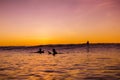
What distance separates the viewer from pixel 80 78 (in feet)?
85.9

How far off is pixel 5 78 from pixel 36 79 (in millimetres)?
3245

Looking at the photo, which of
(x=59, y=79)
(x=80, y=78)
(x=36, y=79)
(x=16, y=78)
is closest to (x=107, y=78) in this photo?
(x=80, y=78)

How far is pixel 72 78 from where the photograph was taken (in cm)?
2619

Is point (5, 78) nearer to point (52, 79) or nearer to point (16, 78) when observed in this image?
point (16, 78)

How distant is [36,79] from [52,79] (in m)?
1.55

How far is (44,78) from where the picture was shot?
2664 centimetres

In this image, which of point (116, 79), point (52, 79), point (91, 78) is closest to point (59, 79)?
point (52, 79)

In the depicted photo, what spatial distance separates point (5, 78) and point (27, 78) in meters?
2.21

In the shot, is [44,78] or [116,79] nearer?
[116,79]

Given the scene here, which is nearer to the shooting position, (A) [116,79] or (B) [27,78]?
(A) [116,79]

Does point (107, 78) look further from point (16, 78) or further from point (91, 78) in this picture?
point (16, 78)

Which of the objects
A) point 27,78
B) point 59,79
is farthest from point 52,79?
point 27,78

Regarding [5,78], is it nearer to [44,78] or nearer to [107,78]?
[44,78]

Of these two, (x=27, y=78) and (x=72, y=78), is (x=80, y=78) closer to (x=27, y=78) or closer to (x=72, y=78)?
(x=72, y=78)
